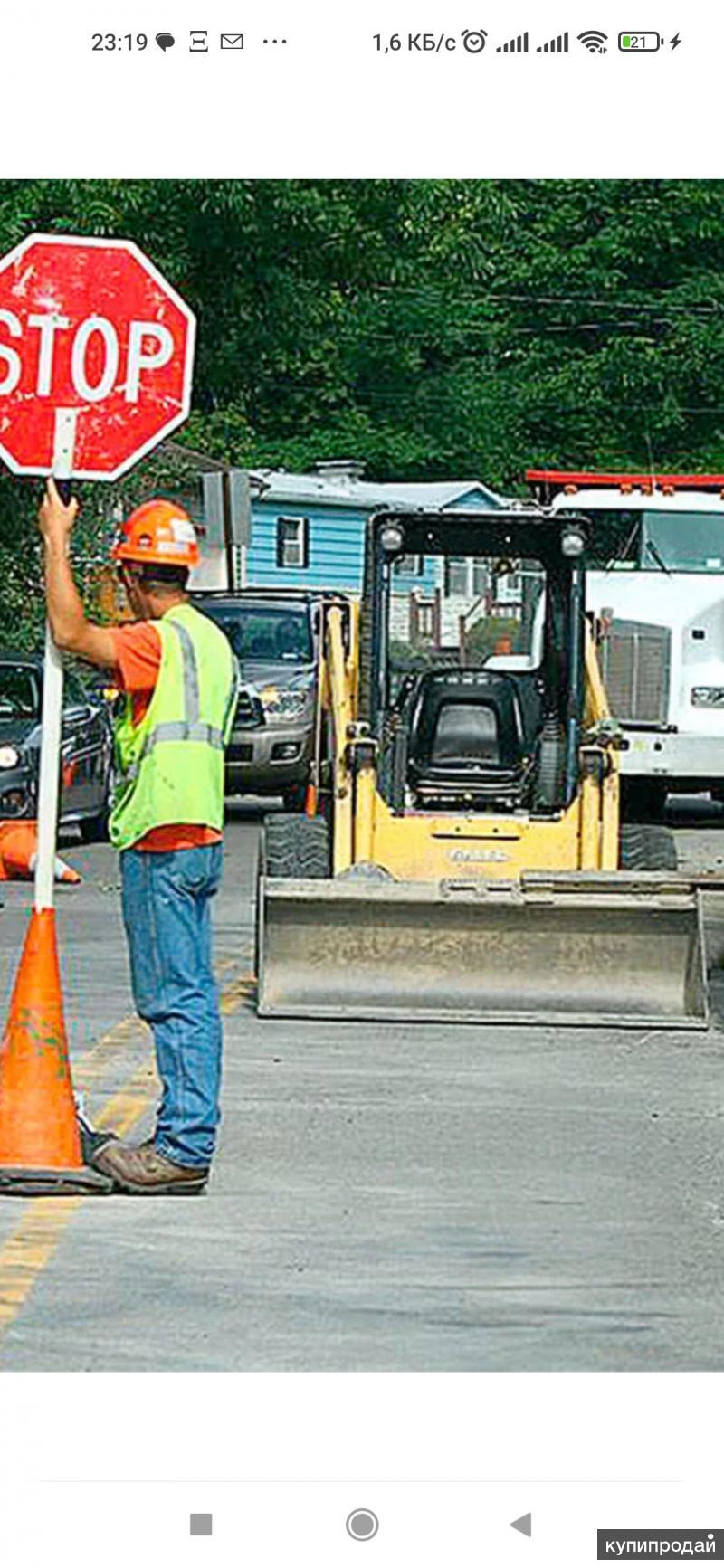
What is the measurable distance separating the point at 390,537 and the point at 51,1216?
821 cm

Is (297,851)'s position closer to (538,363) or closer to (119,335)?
(119,335)

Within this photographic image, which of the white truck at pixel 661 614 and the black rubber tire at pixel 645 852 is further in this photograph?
the white truck at pixel 661 614

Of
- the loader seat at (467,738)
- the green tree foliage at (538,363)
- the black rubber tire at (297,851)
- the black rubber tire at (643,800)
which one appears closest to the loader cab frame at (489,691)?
the loader seat at (467,738)

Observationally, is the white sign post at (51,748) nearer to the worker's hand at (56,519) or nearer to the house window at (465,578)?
the worker's hand at (56,519)

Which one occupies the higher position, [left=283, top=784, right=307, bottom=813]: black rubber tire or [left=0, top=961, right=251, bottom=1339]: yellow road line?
[left=0, top=961, right=251, bottom=1339]: yellow road line

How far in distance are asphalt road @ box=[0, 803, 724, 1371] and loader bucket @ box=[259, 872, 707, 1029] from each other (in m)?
0.30

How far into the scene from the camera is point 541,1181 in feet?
33.8

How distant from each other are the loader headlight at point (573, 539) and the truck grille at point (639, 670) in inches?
422

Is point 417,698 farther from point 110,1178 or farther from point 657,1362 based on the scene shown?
point 657,1362

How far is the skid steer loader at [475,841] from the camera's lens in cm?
1477
